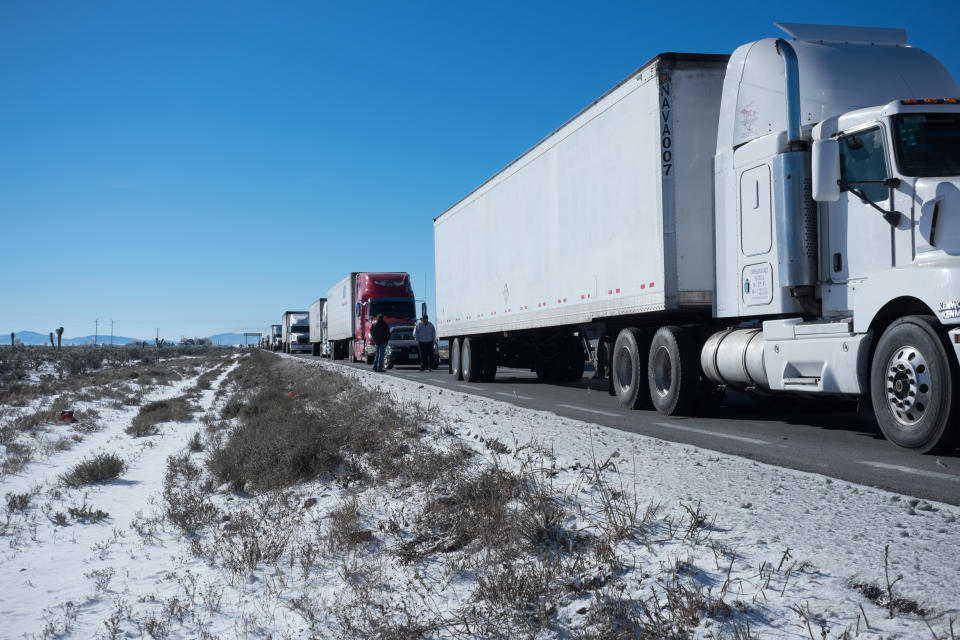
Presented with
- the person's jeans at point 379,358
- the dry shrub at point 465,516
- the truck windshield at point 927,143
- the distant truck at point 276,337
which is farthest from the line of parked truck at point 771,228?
the distant truck at point 276,337

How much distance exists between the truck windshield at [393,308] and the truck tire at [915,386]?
26747 mm

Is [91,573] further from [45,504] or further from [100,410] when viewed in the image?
[100,410]

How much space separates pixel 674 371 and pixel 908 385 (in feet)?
11.0

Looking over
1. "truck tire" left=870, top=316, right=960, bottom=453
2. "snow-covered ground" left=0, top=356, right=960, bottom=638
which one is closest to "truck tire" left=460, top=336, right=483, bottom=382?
"snow-covered ground" left=0, top=356, right=960, bottom=638

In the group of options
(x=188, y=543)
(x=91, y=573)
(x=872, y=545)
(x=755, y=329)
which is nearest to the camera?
(x=872, y=545)

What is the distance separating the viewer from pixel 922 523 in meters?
3.69

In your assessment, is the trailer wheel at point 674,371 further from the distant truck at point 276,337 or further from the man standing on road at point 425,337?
the distant truck at point 276,337

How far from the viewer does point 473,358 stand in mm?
18344

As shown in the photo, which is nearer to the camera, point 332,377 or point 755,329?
point 755,329

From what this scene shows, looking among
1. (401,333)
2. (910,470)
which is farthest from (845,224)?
(401,333)

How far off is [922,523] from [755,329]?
4.94 metres

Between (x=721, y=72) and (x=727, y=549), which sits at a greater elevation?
(x=721, y=72)

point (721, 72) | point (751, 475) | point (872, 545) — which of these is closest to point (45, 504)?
point (751, 475)

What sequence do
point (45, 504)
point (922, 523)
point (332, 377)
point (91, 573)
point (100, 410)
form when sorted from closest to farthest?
point (922, 523) → point (91, 573) → point (45, 504) → point (100, 410) → point (332, 377)
